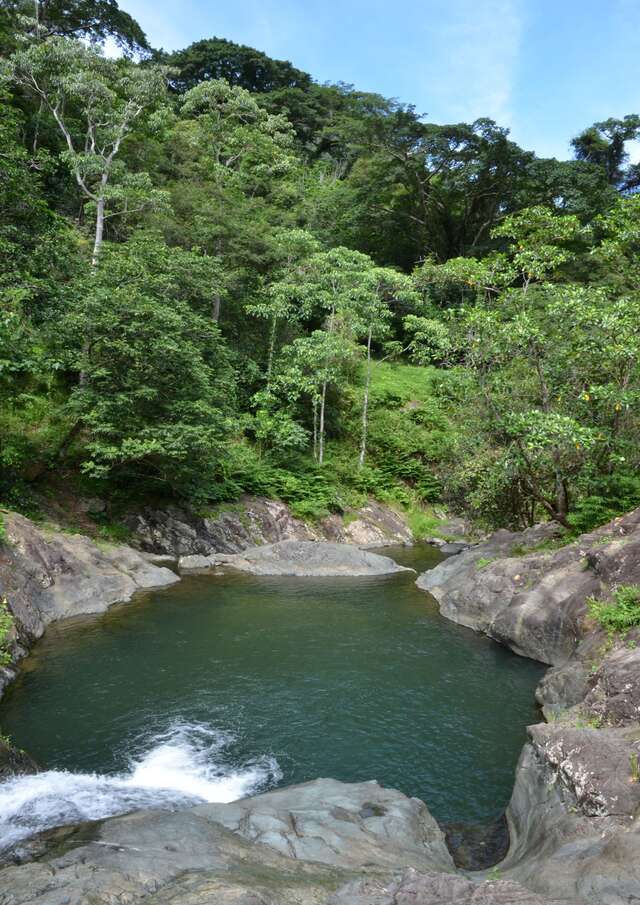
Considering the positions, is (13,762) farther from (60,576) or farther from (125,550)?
(125,550)

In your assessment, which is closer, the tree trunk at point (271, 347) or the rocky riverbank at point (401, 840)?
the rocky riverbank at point (401, 840)

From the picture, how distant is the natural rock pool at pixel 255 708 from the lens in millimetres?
8859

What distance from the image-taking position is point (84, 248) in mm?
29078

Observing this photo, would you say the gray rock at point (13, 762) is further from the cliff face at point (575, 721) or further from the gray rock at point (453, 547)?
the gray rock at point (453, 547)

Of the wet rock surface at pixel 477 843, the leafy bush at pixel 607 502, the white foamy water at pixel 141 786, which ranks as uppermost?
the leafy bush at pixel 607 502

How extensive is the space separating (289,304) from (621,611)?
24.9 meters

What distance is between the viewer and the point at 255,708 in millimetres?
11562

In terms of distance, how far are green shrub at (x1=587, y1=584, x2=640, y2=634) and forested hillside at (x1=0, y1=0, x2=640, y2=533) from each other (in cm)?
475

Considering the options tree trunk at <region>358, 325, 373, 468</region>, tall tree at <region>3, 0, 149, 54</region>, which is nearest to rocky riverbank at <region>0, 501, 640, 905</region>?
tree trunk at <region>358, 325, 373, 468</region>

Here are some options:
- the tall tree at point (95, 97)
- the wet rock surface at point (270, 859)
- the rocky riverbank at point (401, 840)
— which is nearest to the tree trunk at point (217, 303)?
the tall tree at point (95, 97)

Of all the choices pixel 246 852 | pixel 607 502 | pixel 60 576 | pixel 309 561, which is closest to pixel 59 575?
pixel 60 576

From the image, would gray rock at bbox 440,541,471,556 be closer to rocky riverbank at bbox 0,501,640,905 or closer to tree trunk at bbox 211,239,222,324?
rocky riverbank at bbox 0,501,640,905

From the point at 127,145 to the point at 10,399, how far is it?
83.6 feet

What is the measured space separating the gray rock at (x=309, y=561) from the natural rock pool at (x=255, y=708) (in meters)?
4.68
